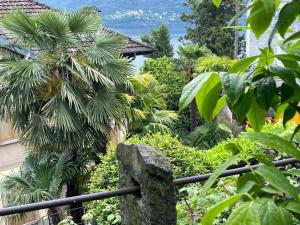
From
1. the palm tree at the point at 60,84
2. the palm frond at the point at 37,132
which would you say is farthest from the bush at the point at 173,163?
the palm frond at the point at 37,132

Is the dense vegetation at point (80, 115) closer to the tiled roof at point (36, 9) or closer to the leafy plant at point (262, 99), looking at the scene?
the tiled roof at point (36, 9)

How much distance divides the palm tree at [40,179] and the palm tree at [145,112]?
1.90 m

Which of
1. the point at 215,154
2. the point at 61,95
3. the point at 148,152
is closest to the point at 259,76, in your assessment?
the point at 148,152

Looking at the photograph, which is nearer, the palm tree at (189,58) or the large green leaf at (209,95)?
the large green leaf at (209,95)

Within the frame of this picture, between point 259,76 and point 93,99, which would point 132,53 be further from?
point 259,76

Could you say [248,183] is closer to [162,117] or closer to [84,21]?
[84,21]

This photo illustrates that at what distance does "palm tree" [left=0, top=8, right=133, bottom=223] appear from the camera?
818 centimetres

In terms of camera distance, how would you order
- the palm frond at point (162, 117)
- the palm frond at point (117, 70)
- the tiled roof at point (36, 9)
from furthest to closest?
the tiled roof at point (36, 9), the palm frond at point (162, 117), the palm frond at point (117, 70)

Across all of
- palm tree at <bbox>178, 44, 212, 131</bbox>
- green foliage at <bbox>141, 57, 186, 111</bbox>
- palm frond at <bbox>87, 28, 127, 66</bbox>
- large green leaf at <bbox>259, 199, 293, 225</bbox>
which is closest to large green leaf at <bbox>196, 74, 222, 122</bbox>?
large green leaf at <bbox>259, 199, 293, 225</bbox>

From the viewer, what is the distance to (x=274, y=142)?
2.38 feet

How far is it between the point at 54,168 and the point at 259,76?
7681 millimetres

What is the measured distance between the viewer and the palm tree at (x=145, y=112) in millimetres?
9793

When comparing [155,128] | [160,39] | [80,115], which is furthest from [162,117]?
[160,39]

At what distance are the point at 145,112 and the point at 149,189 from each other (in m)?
8.47
